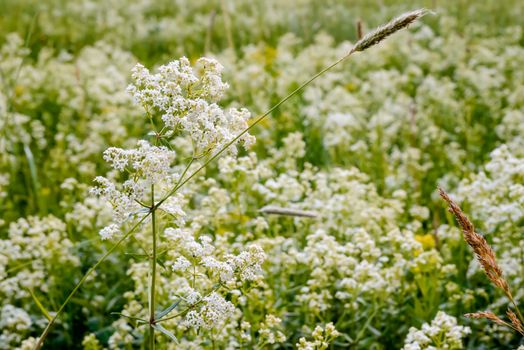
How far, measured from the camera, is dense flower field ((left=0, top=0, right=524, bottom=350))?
223 centimetres

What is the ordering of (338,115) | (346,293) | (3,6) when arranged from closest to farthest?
(346,293) < (338,115) < (3,6)

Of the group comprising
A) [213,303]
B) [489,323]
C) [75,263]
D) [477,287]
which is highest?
[75,263]

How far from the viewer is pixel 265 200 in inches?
157

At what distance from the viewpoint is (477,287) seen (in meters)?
3.56

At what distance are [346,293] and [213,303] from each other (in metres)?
1.16

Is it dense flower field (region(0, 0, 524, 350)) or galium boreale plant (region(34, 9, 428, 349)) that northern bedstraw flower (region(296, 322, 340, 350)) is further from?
galium boreale plant (region(34, 9, 428, 349))

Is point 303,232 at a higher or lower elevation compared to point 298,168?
lower

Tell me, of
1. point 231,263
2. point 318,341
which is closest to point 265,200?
point 318,341

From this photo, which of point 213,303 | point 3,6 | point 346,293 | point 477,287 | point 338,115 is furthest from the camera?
point 3,6

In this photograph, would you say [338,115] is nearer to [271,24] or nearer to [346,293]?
[346,293]

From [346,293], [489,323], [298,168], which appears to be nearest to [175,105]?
[346,293]

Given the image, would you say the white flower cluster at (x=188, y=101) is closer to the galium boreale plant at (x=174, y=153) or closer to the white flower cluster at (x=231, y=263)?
the galium boreale plant at (x=174, y=153)

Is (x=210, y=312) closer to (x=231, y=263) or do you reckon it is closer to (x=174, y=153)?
(x=231, y=263)

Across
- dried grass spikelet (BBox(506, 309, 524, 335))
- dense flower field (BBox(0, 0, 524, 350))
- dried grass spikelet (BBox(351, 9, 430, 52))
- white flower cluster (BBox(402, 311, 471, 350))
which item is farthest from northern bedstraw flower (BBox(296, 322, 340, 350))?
dried grass spikelet (BBox(351, 9, 430, 52))
